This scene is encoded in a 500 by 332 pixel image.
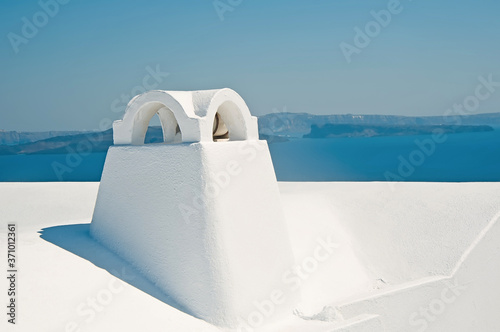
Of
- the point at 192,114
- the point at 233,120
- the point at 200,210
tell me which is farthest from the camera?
the point at 233,120

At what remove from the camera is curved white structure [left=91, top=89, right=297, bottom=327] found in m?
6.90

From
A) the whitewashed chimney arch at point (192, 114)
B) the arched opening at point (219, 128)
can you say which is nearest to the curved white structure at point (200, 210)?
the whitewashed chimney arch at point (192, 114)

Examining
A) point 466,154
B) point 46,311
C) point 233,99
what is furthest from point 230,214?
point 466,154

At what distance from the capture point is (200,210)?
272 inches

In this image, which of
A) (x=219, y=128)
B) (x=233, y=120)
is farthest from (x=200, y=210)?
(x=219, y=128)

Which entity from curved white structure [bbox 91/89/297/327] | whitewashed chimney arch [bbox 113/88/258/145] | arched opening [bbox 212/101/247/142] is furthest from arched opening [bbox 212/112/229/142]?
curved white structure [bbox 91/89/297/327]

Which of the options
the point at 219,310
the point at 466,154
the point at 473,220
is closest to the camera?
the point at 219,310

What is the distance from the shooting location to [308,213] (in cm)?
1112

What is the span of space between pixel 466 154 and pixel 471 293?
41207 millimetres

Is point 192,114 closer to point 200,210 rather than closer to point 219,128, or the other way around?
point 200,210

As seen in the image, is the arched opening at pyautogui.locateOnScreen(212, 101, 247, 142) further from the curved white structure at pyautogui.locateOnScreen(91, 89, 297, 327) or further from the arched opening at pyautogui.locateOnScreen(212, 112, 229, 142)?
the arched opening at pyautogui.locateOnScreen(212, 112, 229, 142)

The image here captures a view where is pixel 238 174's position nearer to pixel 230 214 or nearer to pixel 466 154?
pixel 230 214

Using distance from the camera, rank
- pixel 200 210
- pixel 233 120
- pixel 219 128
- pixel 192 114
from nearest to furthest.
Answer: pixel 200 210
pixel 192 114
pixel 233 120
pixel 219 128

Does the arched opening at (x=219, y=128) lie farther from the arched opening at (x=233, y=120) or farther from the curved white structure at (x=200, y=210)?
the curved white structure at (x=200, y=210)
